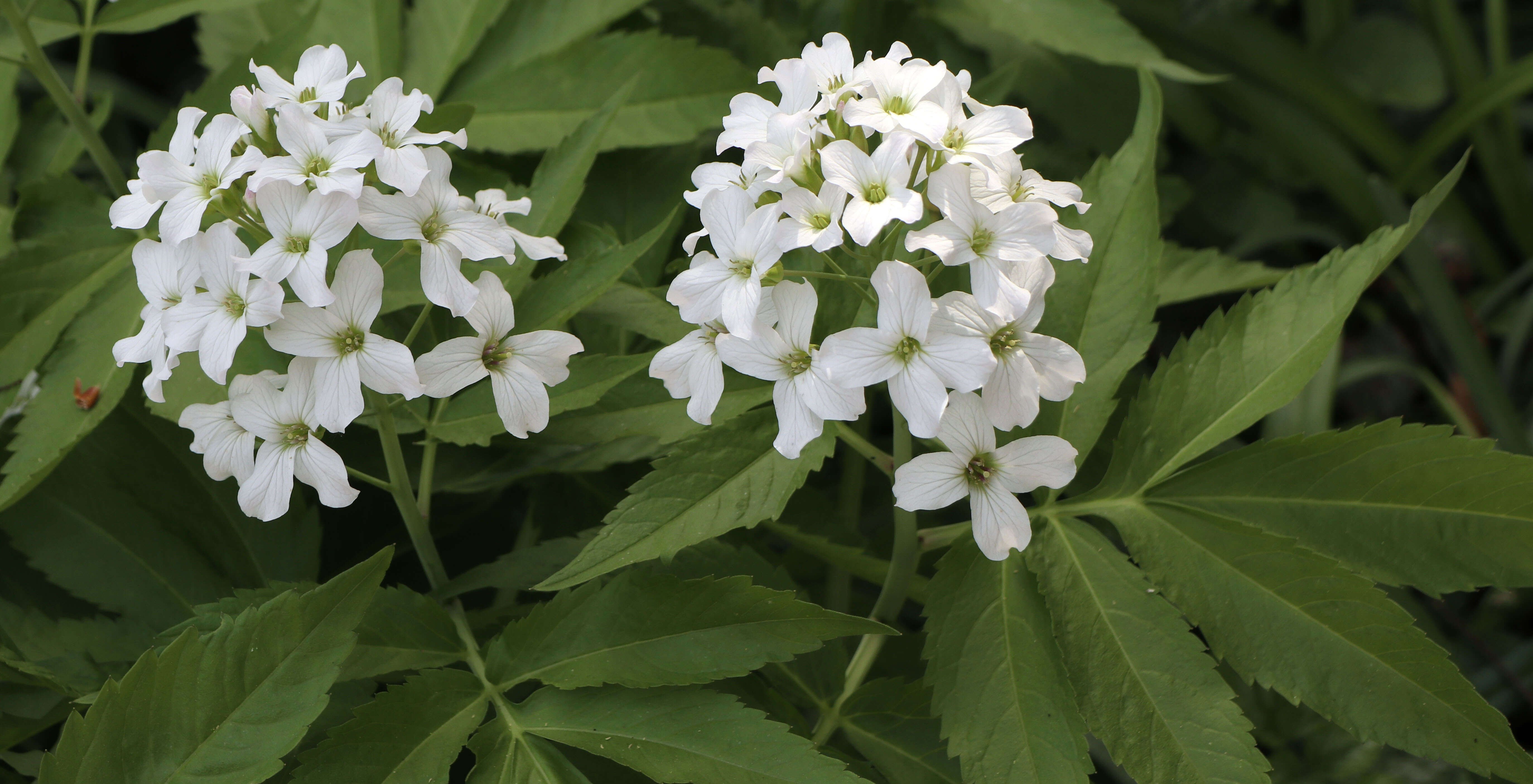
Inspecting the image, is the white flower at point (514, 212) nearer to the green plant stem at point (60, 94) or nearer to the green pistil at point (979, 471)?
the green pistil at point (979, 471)

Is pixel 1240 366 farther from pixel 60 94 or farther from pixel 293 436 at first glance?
pixel 60 94

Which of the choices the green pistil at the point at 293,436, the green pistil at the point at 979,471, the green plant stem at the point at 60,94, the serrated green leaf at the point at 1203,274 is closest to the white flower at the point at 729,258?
the green pistil at the point at 979,471

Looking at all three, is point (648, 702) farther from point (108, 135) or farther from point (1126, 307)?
point (108, 135)

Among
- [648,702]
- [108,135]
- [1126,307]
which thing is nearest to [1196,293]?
[1126,307]

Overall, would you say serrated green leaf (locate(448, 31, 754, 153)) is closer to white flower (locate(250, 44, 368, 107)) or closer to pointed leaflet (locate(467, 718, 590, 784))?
white flower (locate(250, 44, 368, 107))

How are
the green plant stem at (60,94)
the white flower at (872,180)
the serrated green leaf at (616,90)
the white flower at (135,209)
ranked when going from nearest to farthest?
the white flower at (872,180) → the white flower at (135,209) → the green plant stem at (60,94) → the serrated green leaf at (616,90)

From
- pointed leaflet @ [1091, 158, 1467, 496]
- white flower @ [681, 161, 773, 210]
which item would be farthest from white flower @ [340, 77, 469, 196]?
pointed leaflet @ [1091, 158, 1467, 496]

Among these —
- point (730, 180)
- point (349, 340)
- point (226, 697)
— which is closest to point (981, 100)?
point (730, 180)
